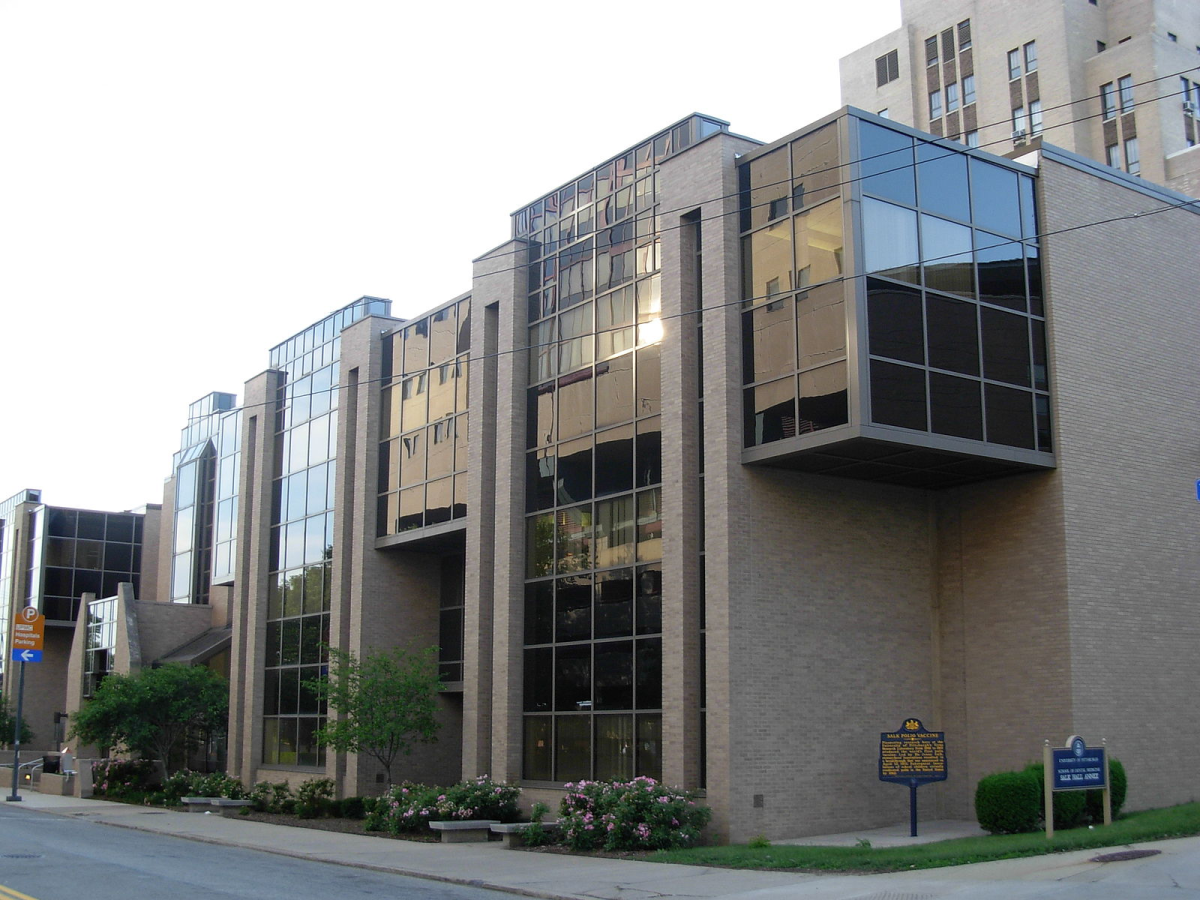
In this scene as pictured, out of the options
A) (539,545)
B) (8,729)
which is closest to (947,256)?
(539,545)

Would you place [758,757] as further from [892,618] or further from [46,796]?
[46,796]

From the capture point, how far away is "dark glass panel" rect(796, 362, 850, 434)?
68.3ft

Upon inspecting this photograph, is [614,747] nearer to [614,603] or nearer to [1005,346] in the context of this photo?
[614,603]

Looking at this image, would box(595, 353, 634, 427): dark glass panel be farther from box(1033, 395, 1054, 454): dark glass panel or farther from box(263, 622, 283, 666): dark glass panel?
box(263, 622, 283, 666): dark glass panel

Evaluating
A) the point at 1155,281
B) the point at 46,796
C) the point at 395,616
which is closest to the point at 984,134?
the point at 1155,281

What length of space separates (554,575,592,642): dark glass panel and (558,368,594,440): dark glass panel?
340 cm

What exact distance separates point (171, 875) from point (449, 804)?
822 centimetres

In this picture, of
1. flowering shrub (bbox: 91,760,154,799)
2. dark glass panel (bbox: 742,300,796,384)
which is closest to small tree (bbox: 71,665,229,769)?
flowering shrub (bbox: 91,760,154,799)

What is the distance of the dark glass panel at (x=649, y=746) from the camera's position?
23672 mm

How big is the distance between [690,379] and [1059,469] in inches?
287

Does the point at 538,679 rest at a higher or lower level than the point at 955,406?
lower

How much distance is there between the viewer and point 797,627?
22734 millimetres

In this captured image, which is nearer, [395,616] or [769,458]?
[769,458]

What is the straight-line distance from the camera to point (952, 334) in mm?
21953
